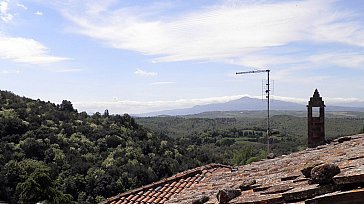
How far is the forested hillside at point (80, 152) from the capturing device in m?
38.9

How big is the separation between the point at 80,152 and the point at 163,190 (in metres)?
38.3

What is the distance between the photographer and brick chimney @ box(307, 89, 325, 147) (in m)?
11.8

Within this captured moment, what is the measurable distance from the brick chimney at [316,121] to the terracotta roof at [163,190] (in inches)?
96.6

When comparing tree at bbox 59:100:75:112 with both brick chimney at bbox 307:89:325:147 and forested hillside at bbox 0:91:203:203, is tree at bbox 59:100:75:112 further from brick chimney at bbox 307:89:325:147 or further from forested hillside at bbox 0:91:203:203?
brick chimney at bbox 307:89:325:147

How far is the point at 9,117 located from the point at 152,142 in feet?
56.0

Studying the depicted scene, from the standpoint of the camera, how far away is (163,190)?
36.4ft

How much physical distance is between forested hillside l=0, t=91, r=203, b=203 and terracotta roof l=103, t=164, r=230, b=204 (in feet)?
64.5

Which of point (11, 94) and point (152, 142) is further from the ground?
point (11, 94)

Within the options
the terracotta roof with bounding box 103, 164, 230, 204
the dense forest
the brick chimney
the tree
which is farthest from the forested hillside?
the brick chimney

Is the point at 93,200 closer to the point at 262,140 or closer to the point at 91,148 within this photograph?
the point at 91,148

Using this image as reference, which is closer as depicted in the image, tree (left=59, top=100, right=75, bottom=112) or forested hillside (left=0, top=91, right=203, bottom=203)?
forested hillside (left=0, top=91, right=203, bottom=203)

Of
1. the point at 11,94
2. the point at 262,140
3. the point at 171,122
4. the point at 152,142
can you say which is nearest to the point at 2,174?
the point at 152,142

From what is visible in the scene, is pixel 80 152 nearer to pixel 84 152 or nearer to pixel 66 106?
pixel 84 152

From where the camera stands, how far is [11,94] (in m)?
66.6
